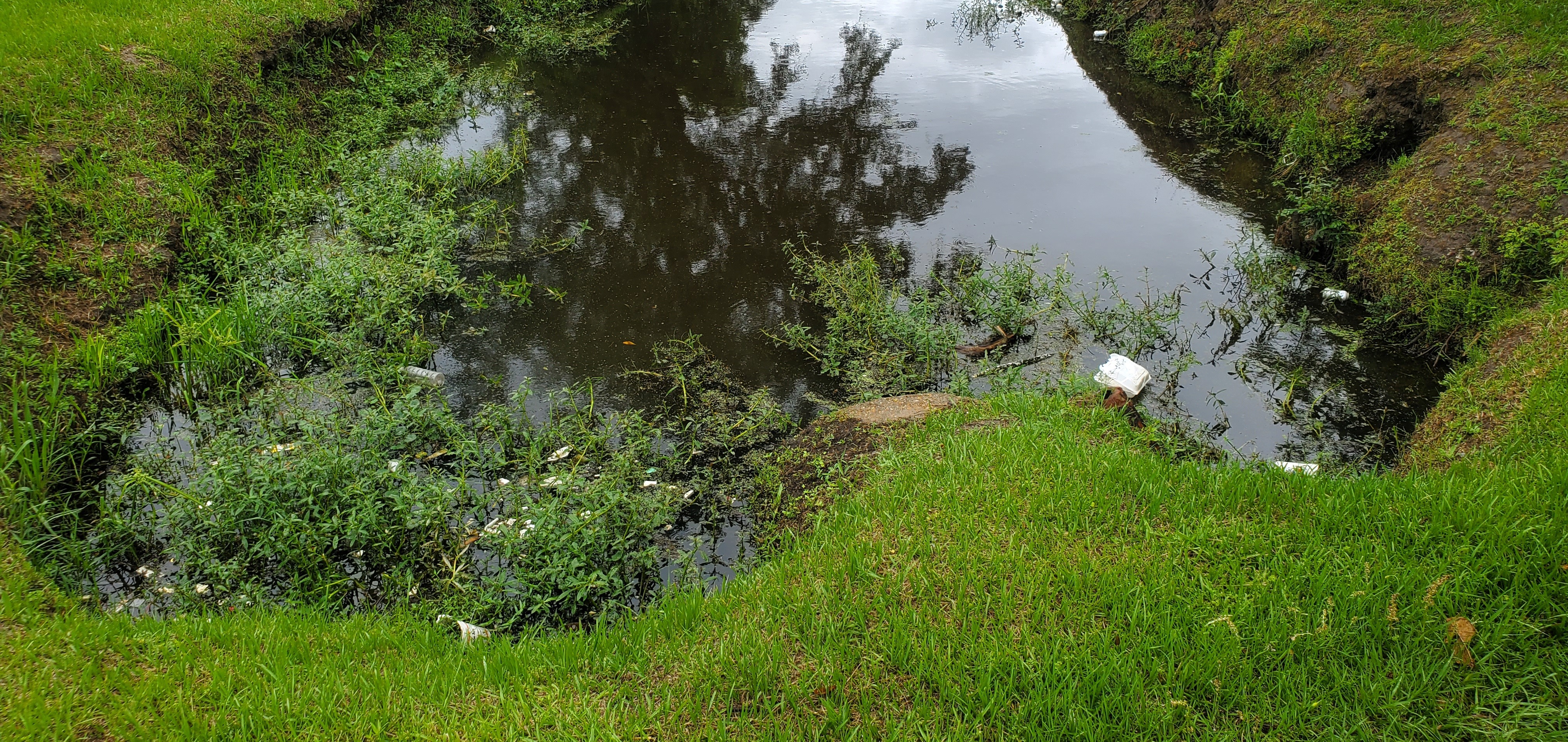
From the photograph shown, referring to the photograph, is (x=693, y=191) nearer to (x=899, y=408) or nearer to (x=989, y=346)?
(x=989, y=346)

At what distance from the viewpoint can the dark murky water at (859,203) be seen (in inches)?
182

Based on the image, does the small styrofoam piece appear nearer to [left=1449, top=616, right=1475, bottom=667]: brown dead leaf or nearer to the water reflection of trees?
the water reflection of trees

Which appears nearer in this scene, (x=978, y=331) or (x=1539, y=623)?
(x=1539, y=623)

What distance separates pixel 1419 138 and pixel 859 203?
13.3 feet

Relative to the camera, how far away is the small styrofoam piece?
416cm

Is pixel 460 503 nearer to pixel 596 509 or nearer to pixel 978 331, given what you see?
pixel 596 509

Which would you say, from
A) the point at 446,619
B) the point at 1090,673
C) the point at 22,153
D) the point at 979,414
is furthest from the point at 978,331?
the point at 22,153

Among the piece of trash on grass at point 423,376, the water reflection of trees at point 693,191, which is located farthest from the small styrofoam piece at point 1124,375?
the piece of trash on grass at point 423,376

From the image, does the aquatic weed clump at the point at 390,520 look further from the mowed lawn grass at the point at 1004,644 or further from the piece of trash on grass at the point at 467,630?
the mowed lawn grass at the point at 1004,644

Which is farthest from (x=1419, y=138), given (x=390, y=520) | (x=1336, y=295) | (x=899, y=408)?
(x=390, y=520)

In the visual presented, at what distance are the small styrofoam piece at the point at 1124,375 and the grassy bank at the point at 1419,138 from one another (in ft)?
6.22

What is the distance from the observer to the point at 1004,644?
2.38m

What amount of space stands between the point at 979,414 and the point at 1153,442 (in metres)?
0.84

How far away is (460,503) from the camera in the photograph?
3.62m
